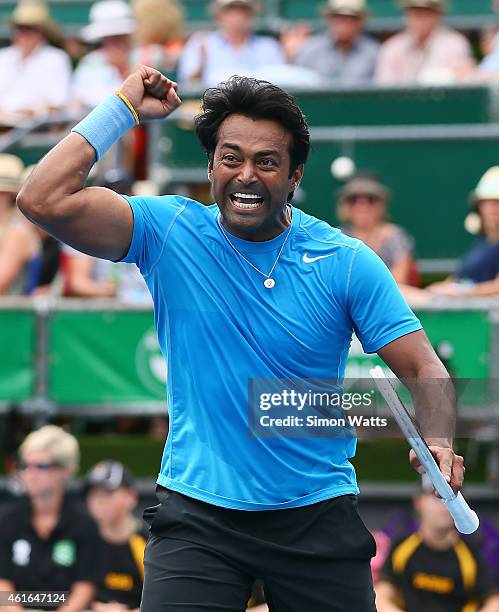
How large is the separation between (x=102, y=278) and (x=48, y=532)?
2023 millimetres

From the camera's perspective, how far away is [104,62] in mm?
10930

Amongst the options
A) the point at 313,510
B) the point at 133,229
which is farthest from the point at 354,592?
the point at 133,229

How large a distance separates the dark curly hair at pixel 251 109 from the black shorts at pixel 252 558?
0.99m

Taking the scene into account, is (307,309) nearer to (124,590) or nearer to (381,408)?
(381,408)

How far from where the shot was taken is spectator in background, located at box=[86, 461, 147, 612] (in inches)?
292

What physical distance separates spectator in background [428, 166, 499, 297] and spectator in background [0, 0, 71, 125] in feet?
13.3

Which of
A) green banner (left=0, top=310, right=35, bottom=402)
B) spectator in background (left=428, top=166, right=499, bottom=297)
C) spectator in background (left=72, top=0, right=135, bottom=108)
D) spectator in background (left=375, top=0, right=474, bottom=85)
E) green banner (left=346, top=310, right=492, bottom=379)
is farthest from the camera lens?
spectator in background (left=72, top=0, right=135, bottom=108)

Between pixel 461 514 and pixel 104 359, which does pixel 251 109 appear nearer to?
pixel 461 514

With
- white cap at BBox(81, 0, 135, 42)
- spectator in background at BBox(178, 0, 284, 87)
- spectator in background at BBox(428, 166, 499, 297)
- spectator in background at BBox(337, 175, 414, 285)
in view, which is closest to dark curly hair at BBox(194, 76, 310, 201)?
spectator in background at BBox(428, 166, 499, 297)

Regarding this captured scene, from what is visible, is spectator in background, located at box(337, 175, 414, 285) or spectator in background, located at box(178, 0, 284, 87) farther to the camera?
spectator in background, located at box(178, 0, 284, 87)

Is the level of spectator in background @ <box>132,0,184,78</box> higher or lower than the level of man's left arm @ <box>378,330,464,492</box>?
higher

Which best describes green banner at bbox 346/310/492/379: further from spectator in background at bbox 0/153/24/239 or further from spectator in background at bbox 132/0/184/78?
spectator in background at bbox 132/0/184/78

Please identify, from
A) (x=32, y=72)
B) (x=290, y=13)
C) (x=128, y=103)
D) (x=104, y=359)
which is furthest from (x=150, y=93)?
(x=290, y=13)

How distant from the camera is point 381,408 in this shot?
12.7 feet
